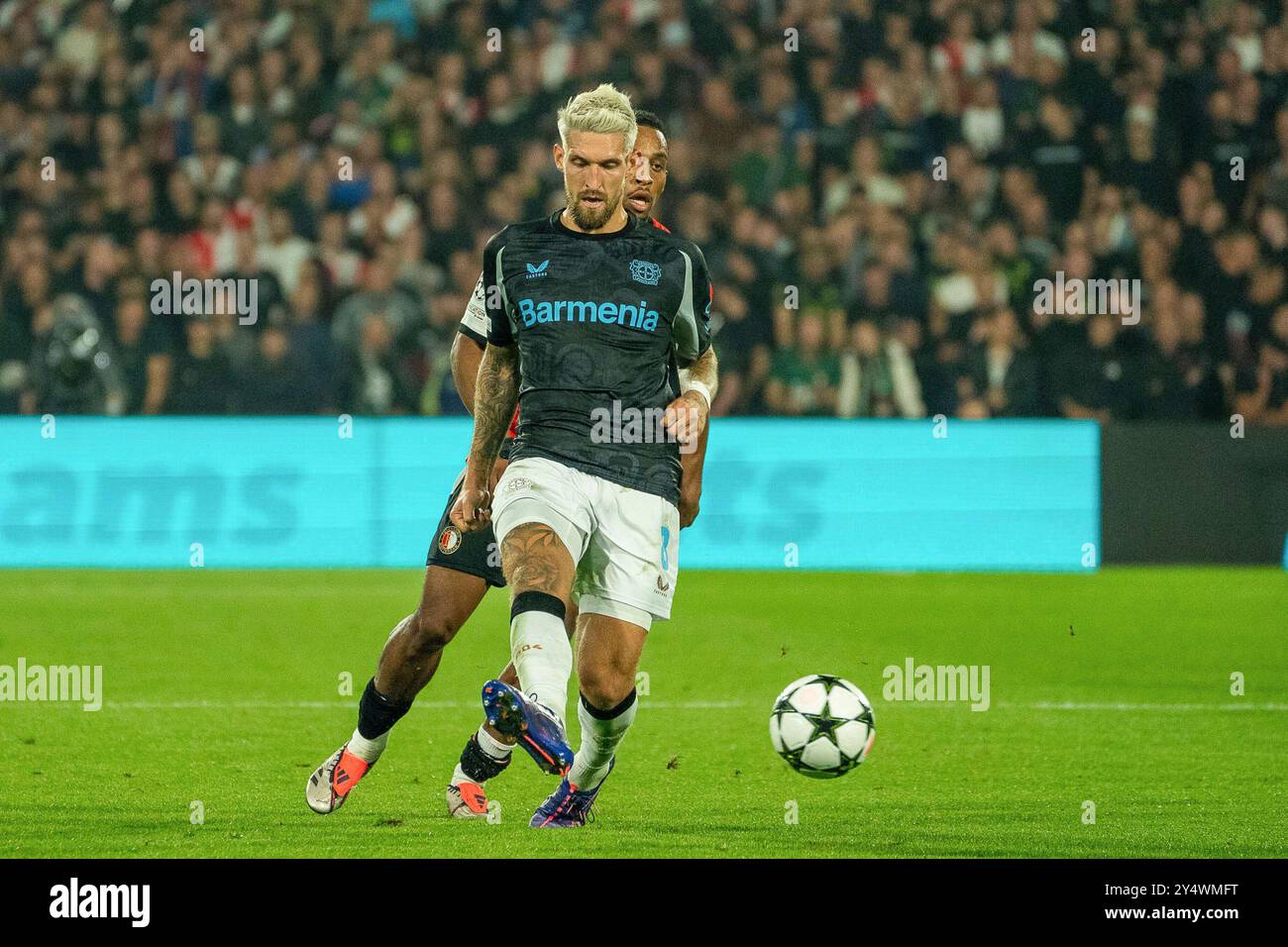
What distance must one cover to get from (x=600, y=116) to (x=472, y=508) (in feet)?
3.76

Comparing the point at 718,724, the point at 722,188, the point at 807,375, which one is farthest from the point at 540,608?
the point at 722,188

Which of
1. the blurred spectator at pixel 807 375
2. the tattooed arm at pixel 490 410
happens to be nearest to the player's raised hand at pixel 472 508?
the tattooed arm at pixel 490 410

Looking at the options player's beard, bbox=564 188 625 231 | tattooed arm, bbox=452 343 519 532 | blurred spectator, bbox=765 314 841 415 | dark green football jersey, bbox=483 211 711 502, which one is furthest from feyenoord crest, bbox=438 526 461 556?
blurred spectator, bbox=765 314 841 415

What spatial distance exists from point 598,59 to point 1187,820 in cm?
1197

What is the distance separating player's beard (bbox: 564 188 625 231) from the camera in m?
5.59

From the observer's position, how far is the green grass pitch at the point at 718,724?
19.6 ft

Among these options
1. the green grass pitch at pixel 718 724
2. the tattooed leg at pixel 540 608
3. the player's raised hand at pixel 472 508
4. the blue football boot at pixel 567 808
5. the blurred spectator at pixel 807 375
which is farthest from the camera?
the blurred spectator at pixel 807 375

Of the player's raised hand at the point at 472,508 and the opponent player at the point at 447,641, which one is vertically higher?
the player's raised hand at the point at 472,508

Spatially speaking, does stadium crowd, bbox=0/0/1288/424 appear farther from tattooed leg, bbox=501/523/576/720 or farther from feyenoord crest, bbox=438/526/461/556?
A: tattooed leg, bbox=501/523/576/720

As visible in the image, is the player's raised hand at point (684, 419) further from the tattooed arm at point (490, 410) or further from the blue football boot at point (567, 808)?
the blue football boot at point (567, 808)

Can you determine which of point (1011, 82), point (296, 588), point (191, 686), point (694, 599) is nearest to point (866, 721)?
point (191, 686)

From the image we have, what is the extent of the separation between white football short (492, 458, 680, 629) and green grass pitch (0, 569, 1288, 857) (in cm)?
71

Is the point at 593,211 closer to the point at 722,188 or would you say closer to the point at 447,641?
the point at 447,641
